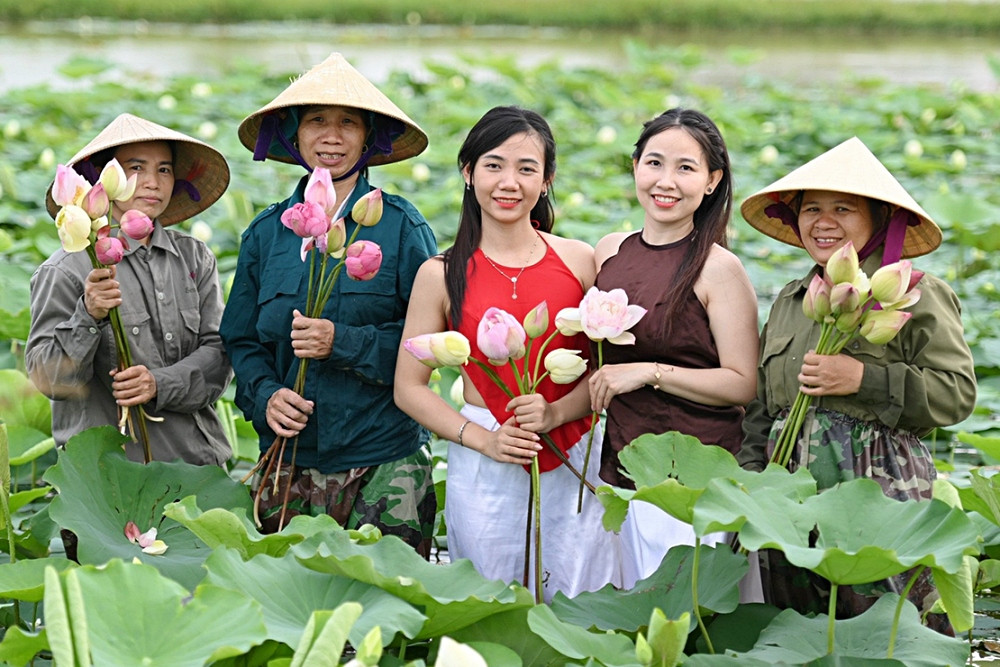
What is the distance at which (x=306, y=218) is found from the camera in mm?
2062

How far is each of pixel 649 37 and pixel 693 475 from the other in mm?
16215

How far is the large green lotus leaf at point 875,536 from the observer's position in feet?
5.66

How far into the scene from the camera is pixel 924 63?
555 inches

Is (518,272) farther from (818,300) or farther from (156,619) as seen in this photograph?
(156,619)

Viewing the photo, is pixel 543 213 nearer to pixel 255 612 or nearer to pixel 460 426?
pixel 460 426

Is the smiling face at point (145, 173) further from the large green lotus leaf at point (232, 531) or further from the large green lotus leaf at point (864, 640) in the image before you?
the large green lotus leaf at point (864, 640)

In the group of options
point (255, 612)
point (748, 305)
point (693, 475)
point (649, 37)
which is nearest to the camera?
point (255, 612)

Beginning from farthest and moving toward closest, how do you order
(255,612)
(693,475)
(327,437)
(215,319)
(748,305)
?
(215,319), (327,437), (748,305), (693,475), (255,612)

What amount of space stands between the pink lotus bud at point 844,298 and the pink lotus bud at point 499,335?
48cm

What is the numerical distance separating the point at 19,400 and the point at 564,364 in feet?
5.26

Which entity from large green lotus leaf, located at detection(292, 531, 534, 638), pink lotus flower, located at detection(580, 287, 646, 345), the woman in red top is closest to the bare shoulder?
the woman in red top

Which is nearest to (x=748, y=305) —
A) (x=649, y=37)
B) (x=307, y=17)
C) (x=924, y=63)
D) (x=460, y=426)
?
(x=460, y=426)

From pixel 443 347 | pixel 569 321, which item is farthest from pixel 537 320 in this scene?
pixel 443 347

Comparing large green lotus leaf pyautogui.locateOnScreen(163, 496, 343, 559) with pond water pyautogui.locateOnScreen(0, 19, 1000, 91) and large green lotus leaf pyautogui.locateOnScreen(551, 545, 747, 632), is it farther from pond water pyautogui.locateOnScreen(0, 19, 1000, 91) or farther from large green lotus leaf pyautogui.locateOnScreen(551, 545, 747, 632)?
pond water pyautogui.locateOnScreen(0, 19, 1000, 91)
